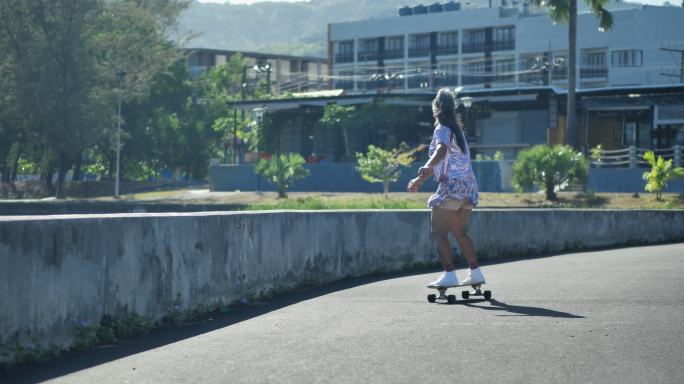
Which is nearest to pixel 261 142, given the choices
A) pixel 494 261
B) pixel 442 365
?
pixel 494 261

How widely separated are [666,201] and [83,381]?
3341 cm

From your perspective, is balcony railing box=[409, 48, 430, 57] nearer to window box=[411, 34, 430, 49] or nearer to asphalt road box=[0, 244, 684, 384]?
window box=[411, 34, 430, 49]

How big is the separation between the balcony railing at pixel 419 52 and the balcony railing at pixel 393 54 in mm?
905

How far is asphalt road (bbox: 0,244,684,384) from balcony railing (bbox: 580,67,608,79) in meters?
70.5

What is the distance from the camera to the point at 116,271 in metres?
8.64

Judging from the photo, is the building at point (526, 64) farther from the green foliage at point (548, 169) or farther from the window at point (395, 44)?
the green foliage at point (548, 169)

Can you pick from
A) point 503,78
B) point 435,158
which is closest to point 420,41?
point 503,78

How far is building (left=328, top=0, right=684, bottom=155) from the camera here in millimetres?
56031

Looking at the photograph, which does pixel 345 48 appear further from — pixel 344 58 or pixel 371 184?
pixel 371 184

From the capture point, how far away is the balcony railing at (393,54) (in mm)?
94125

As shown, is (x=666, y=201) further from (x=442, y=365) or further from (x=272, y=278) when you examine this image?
(x=442, y=365)

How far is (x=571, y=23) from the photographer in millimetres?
44969

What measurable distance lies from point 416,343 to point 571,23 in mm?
38968

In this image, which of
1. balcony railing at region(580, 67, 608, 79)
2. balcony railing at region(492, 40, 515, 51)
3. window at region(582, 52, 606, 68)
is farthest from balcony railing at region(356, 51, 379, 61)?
balcony railing at region(580, 67, 608, 79)
